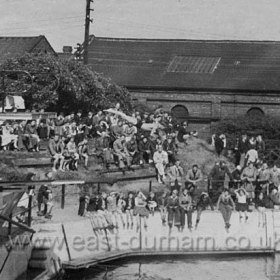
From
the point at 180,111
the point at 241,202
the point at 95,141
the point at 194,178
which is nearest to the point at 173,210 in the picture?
the point at 194,178

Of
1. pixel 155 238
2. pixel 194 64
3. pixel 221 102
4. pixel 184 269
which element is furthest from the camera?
pixel 194 64

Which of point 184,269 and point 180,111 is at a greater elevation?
point 180,111

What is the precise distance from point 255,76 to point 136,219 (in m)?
25.5

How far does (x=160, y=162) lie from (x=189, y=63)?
73.7 ft

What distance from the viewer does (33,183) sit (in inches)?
559

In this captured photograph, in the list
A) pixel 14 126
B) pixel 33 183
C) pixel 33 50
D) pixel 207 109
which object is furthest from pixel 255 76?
pixel 33 183

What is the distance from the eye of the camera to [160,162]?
23812 millimetres

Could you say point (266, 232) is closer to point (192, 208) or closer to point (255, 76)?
point (192, 208)

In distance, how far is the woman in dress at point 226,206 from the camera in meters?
20.0

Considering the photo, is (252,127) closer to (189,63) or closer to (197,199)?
(189,63)

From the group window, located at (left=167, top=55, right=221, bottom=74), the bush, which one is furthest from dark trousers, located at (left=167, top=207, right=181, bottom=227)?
window, located at (left=167, top=55, right=221, bottom=74)

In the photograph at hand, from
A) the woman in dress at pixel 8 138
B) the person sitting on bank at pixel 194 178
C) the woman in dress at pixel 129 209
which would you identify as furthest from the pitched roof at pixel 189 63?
the woman in dress at pixel 129 209

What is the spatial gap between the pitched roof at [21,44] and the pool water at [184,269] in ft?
99.2

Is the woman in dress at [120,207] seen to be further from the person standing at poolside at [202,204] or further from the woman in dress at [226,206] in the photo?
the woman in dress at [226,206]
